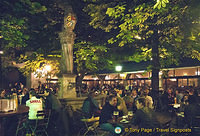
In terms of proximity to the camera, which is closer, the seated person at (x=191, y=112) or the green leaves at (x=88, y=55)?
the seated person at (x=191, y=112)

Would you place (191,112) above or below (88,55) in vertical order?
below

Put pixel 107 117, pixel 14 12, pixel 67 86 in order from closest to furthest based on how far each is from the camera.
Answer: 1. pixel 107 117
2. pixel 14 12
3. pixel 67 86

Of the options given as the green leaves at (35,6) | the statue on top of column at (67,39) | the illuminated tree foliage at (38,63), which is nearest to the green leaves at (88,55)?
the illuminated tree foliage at (38,63)

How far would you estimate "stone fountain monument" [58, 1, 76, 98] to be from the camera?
33.9 ft

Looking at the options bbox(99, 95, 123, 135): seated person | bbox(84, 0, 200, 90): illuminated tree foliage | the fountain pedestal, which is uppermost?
bbox(84, 0, 200, 90): illuminated tree foliage

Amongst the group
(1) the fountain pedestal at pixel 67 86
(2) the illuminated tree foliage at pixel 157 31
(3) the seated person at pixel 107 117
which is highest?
(2) the illuminated tree foliage at pixel 157 31

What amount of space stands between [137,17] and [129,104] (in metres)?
4.40

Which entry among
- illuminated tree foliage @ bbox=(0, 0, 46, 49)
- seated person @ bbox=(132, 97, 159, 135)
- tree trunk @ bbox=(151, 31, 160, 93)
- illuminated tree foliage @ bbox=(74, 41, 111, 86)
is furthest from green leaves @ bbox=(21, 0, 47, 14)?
illuminated tree foliage @ bbox=(74, 41, 111, 86)

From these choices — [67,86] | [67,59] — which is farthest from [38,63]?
[67,86]

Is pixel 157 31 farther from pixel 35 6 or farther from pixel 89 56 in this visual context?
pixel 35 6

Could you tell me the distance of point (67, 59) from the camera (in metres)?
10.5

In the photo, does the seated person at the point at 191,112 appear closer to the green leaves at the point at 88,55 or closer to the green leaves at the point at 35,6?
the green leaves at the point at 35,6

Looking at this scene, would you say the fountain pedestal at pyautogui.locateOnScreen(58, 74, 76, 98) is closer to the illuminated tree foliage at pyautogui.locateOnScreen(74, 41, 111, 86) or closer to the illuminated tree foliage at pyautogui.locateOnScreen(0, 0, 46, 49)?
the illuminated tree foliage at pyautogui.locateOnScreen(0, 0, 46, 49)

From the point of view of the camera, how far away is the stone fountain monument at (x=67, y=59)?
10344 mm
